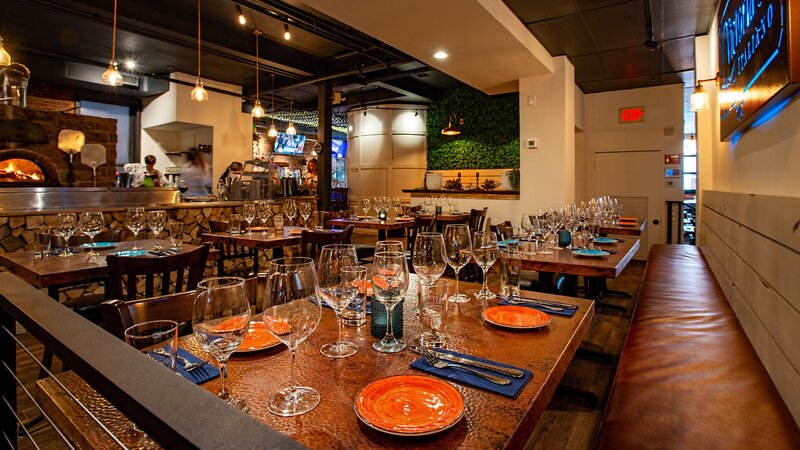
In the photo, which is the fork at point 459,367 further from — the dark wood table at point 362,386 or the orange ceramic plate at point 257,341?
the orange ceramic plate at point 257,341

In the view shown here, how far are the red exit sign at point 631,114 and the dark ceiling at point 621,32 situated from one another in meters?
0.59

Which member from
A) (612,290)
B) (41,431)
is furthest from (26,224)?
(612,290)

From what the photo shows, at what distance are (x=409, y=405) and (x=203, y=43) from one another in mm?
6900

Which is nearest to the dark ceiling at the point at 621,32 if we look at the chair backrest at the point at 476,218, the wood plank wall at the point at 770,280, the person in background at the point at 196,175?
the chair backrest at the point at 476,218

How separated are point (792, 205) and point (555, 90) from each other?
5.04 meters

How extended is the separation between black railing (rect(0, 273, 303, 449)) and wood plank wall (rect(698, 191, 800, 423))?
5.56ft

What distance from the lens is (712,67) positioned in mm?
4633

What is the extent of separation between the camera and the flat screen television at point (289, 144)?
43.5 feet

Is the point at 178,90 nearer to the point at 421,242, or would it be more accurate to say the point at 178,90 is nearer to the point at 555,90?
the point at 555,90

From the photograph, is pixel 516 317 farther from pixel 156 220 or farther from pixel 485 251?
pixel 156 220

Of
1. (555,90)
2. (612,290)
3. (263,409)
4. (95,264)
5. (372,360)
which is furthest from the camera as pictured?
(555,90)

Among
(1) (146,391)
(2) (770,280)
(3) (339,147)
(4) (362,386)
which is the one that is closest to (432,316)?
(4) (362,386)

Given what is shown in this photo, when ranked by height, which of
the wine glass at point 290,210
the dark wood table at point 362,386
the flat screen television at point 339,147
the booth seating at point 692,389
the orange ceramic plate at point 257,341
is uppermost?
the flat screen television at point 339,147

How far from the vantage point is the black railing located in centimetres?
38
